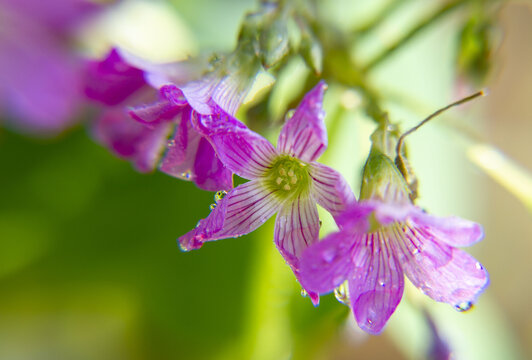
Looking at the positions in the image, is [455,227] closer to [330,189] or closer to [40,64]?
[330,189]

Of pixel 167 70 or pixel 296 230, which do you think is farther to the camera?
pixel 167 70

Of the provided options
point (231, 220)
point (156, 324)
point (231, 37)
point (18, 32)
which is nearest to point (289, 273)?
point (156, 324)

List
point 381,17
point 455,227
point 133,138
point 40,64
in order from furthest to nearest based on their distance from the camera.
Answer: point 40,64, point 381,17, point 133,138, point 455,227

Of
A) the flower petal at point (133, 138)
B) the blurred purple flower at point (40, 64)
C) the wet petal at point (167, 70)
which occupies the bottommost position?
the flower petal at point (133, 138)

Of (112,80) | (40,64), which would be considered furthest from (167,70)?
(40,64)

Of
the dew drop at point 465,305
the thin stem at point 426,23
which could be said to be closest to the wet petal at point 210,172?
the dew drop at point 465,305

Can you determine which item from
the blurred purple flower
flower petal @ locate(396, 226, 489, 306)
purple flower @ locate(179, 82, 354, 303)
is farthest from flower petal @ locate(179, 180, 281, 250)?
the blurred purple flower

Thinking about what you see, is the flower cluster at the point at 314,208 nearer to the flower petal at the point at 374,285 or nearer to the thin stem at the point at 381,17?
the flower petal at the point at 374,285
